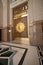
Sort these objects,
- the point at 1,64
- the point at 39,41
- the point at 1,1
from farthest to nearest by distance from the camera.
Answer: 1. the point at 1,1
2. the point at 39,41
3. the point at 1,64

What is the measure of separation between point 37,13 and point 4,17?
4319 mm

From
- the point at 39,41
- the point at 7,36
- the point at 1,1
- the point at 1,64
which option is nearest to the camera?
the point at 1,64

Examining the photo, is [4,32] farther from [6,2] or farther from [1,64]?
[1,64]

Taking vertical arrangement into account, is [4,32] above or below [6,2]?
below

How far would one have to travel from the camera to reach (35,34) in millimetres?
7188

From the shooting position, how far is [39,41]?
22.9 ft

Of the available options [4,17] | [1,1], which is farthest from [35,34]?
[1,1]

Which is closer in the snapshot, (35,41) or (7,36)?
(35,41)

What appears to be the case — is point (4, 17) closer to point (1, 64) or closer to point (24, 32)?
point (24, 32)

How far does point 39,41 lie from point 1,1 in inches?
238

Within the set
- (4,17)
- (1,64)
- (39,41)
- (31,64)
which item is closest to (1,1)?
(4,17)

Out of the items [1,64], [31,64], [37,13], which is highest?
[37,13]

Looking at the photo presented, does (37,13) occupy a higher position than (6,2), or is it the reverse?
(6,2)

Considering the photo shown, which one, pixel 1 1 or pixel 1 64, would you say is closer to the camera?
pixel 1 64
